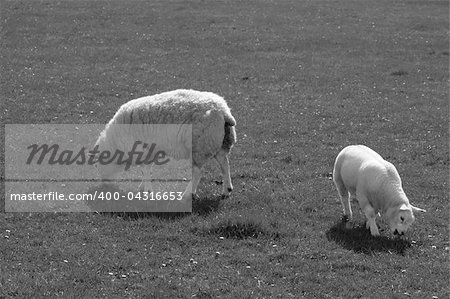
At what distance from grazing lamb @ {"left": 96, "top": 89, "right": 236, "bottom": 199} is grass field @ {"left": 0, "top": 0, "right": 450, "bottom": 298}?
788 millimetres

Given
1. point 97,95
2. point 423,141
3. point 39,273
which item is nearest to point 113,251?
point 39,273

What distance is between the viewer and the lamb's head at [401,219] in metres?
10.2

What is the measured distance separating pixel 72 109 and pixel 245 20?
18.7 m

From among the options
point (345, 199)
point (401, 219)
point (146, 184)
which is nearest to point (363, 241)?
point (401, 219)

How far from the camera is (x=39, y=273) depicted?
8.95m

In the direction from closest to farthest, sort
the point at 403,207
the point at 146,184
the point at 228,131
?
the point at 403,207
the point at 228,131
the point at 146,184

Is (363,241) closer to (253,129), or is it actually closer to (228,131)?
(228,131)

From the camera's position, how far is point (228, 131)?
484 inches

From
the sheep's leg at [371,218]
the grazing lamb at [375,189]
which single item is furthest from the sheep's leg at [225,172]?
the sheep's leg at [371,218]

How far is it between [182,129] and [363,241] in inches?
144

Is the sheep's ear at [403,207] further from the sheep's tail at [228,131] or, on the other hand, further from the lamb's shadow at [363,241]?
the sheep's tail at [228,131]

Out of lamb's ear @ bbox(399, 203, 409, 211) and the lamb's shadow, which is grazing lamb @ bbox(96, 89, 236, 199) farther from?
lamb's ear @ bbox(399, 203, 409, 211)

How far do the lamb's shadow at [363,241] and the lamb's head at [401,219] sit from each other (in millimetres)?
175

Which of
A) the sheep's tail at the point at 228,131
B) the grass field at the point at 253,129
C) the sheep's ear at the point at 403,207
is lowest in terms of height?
the grass field at the point at 253,129
